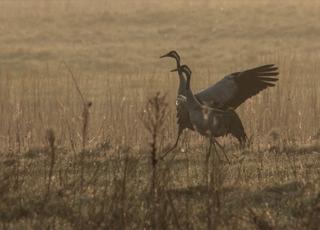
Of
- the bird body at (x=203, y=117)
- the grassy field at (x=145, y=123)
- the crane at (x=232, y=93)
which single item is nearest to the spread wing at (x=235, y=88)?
the crane at (x=232, y=93)

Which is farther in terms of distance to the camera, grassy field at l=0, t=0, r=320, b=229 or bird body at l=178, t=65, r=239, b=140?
bird body at l=178, t=65, r=239, b=140

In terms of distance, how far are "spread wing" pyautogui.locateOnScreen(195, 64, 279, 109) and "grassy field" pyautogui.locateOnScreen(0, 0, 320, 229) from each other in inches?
15.9

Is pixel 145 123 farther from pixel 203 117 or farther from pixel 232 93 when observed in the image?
pixel 232 93

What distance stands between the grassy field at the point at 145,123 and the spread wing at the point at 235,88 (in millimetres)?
403

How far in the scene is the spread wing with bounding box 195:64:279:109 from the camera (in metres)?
9.36

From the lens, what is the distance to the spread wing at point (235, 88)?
9359 mm

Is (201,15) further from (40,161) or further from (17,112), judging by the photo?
(40,161)

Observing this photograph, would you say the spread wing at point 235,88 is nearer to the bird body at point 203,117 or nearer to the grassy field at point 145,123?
the bird body at point 203,117

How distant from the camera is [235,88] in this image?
31.4ft

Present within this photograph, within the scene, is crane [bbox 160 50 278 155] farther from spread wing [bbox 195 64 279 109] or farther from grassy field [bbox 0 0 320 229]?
grassy field [bbox 0 0 320 229]

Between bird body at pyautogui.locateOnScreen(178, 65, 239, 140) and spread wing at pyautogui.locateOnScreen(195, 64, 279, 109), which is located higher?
spread wing at pyautogui.locateOnScreen(195, 64, 279, 109)

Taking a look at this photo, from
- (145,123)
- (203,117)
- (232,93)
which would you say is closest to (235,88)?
(232,93)

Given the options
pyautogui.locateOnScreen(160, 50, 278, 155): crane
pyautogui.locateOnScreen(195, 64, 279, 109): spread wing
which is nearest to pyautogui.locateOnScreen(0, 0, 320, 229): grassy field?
pyautogui.locateOnScreen(160, 50, 278, 155): crane

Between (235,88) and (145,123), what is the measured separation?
4189mm
